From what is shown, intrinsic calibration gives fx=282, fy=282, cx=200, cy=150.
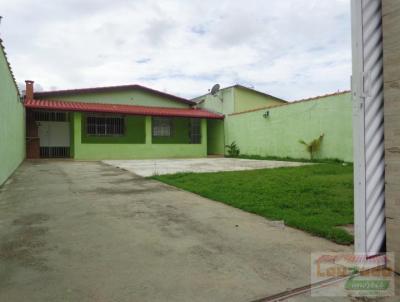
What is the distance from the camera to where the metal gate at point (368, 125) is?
81.4 inches

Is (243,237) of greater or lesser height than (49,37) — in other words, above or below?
below

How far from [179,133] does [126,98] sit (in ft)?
14.8

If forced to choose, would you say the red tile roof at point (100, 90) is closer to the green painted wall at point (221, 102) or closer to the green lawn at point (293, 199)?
the green painted wall at point (221, 102)

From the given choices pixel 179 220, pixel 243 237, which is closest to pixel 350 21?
pixel 243 237

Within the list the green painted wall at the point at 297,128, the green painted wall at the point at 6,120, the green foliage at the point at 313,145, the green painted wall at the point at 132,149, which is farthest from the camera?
the green painted wall at the point at 132,149

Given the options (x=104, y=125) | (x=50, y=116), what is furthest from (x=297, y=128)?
(x=50, y=116)

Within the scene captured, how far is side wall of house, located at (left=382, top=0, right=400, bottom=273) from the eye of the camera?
200cm

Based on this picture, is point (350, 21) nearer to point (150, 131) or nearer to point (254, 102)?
point (150, 131)

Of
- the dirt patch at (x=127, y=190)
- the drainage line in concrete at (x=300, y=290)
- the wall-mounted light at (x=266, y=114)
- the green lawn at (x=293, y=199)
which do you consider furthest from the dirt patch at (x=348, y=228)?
the wall-mounted light at (x=266, y=114)

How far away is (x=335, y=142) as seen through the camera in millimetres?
12148

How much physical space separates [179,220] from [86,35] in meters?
10.5

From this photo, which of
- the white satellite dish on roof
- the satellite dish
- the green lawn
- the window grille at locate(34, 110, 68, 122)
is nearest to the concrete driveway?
the green lawn

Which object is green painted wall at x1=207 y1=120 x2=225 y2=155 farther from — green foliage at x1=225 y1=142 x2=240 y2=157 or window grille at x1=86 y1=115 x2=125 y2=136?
window grille at x1=86 y1=115 x2=125 y2=136

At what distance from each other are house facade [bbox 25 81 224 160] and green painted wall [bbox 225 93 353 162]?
3.01m
